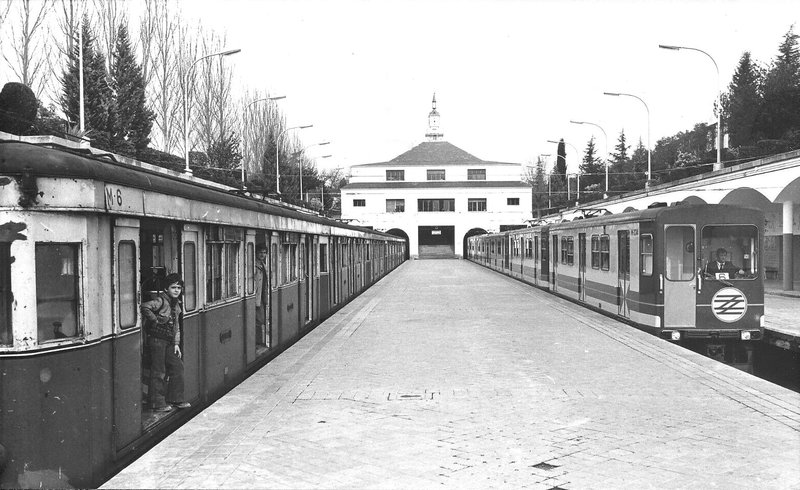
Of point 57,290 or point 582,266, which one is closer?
point 57,290

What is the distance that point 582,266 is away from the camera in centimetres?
2136

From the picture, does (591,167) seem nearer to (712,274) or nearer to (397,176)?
(397,176)

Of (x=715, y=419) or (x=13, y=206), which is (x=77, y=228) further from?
(x=715, y=419)

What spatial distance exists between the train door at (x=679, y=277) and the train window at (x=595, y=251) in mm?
4781

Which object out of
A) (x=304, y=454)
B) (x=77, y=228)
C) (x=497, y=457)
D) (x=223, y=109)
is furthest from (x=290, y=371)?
(x=223, y=109)

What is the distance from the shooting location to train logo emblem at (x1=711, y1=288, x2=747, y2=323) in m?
14.1

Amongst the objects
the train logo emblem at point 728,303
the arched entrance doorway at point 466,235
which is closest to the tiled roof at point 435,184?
the arched entrance doorway at point 466,235

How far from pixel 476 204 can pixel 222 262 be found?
272 ft

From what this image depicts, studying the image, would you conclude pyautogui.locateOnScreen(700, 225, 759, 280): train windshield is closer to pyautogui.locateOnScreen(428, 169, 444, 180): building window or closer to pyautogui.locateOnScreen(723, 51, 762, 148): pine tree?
pyautogui.locateOnScreen(723, 51, 762, 148): pine tree

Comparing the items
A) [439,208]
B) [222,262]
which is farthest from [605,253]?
[439,208]

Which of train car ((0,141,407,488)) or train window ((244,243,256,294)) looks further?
train window ((244,243,256,294))

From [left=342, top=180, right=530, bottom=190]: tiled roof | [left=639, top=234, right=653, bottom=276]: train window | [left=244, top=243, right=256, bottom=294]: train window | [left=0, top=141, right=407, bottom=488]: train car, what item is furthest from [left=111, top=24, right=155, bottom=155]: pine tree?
[left=342, top=180, right=530, bottom=190]: tiled roof

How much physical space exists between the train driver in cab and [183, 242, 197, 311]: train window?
10.3 meters

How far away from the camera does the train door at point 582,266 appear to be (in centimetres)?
2109
